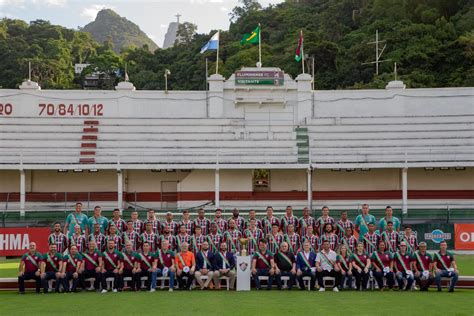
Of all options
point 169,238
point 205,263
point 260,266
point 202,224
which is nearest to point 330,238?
point 260,266

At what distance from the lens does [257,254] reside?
17.7 meters

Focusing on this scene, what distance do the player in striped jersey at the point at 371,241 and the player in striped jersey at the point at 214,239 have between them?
130 inches

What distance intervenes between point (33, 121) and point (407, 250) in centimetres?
A: 2315

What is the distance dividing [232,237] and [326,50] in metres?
51.9

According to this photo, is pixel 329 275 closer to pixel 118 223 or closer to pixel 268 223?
pixel 268 223

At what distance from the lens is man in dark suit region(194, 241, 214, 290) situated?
17469 millimetres

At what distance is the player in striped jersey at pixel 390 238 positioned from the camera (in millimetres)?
18141

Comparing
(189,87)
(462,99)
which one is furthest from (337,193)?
(189,87)

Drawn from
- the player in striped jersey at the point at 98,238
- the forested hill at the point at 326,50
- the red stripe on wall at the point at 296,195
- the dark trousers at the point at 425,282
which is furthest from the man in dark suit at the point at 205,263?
the forested hill at the point at 326,50

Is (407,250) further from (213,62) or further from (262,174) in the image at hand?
(213,62)

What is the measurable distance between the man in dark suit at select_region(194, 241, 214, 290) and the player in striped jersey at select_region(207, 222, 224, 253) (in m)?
0.35

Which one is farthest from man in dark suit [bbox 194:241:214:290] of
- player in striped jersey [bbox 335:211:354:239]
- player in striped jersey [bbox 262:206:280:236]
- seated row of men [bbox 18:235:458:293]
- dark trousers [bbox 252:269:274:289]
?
player in striped jersey [bbox 335:211:354:239]

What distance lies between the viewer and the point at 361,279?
57.1 ft

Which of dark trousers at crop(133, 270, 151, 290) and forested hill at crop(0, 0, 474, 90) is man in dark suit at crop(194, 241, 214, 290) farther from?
forested hill at crop(0, 0, 474, 90)
